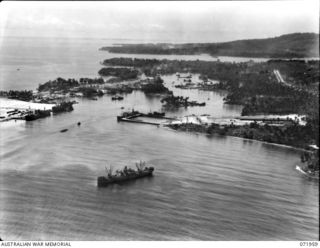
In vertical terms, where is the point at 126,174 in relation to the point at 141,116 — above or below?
below

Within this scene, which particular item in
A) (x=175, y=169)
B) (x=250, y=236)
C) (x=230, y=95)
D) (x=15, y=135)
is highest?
(x=230, y=95)

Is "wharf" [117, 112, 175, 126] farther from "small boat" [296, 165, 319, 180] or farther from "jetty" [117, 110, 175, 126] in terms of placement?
"small boat" [296, 165, 319, 180]

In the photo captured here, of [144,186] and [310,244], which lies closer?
[310,244]

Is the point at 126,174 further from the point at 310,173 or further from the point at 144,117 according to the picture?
the point at 310,173

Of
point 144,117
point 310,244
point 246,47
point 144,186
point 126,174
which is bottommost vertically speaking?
point 144,186

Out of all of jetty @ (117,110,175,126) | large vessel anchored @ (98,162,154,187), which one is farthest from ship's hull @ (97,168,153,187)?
jetty @ (117,110,175,126)

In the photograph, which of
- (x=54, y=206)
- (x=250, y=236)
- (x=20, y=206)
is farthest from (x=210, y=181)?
(x=20, y=206)

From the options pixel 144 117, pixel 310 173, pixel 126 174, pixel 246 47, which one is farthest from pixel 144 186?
pixel 246 47

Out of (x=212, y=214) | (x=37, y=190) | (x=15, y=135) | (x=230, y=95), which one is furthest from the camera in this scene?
(x=230, y=95)

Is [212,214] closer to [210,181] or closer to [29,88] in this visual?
[210,181]
